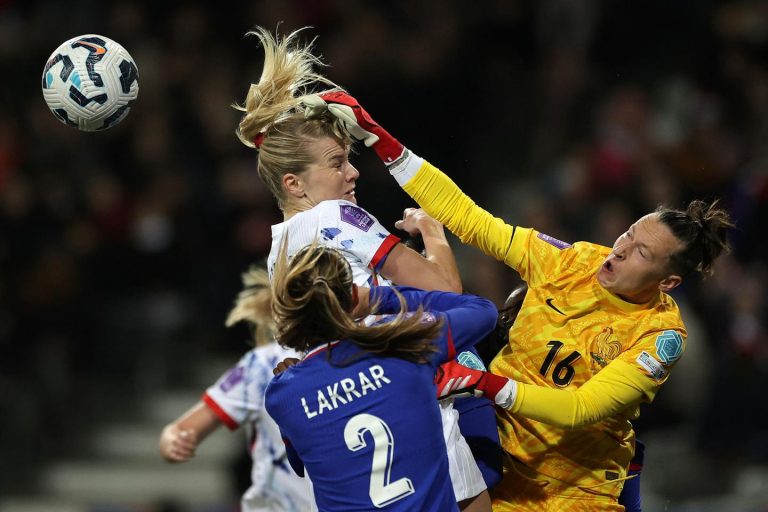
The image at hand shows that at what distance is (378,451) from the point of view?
376 centimetres

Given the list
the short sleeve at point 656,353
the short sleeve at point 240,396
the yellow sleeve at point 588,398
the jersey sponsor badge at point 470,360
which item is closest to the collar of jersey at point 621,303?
the short sleeve at point 656,353

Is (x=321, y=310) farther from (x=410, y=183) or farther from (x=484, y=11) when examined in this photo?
(x=484, y=11)

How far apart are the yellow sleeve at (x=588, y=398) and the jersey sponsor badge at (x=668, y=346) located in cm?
10

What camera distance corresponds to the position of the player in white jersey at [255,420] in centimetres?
570

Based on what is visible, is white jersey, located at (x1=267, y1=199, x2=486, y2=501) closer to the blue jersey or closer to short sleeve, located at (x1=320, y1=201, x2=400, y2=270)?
short sleeve, located at (x1=320, y1=201, x2=400, y2=270)

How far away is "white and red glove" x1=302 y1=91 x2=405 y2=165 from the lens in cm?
425

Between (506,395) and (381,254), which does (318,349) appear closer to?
(381,254)

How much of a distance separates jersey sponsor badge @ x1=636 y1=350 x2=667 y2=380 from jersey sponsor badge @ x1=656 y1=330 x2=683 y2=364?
3 centimetres

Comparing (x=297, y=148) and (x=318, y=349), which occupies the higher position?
(x=297, y=148)

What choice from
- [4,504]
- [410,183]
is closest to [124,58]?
[410,183]

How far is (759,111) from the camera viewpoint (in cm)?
913

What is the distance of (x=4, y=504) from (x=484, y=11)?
564 centimetres

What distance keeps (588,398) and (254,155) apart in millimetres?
6324

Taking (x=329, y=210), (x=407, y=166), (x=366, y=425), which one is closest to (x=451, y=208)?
(x=407, y=166)
